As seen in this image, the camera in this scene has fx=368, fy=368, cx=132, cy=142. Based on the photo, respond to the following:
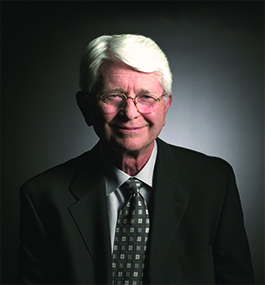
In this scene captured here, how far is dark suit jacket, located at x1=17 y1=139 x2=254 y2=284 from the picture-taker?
150 cm

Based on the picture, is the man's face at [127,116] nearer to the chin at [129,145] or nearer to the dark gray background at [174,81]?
the chin at [129,145]

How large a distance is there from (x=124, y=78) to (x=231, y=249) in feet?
2.77

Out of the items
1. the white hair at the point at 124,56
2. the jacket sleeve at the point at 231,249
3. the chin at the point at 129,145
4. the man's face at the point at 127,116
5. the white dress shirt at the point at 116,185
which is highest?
the white hair at the point at 124,56

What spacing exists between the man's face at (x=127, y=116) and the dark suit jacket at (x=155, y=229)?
0.20 meters

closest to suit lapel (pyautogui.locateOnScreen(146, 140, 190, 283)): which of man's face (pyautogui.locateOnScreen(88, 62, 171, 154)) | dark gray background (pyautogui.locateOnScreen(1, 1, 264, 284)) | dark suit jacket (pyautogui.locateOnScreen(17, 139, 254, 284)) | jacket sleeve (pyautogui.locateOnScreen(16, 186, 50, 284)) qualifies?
dark suit jacket (pyautogui.locateOnScreen(17, 139, 254, 284))

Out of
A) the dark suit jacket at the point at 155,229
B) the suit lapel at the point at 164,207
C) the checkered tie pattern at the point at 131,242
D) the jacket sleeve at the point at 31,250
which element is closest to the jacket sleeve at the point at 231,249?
the dark suit jacket at the point at 155,229

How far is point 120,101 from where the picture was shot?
1.44 m

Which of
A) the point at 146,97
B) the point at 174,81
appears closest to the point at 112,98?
the point at 146,97

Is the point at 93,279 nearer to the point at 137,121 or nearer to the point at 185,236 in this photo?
the point at 185,236

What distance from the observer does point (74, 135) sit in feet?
7.78

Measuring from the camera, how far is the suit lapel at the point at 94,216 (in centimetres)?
149

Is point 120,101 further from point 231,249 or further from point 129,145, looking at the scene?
point 231,249

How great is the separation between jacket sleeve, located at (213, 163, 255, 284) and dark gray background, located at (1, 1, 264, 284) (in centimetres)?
81

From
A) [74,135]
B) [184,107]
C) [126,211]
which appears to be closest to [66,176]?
[126,211]
